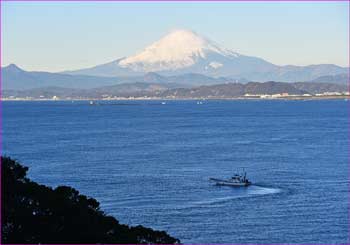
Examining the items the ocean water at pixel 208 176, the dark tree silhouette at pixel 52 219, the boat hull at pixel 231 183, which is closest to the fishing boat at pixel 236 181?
the boat hull at pixel 231 183

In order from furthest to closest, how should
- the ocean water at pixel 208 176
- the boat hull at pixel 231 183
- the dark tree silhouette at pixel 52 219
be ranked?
1. the boat hull at pixel 231 183
2. the ocean water at pixel 208 176
3. the dark tree silhouette at pixel 52 219

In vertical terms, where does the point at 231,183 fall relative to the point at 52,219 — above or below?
below

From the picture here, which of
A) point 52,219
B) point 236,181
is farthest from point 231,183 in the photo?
point 52,219

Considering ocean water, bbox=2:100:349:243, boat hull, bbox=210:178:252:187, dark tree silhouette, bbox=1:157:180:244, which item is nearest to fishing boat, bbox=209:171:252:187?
boat hull, bbox=210:178:252:187

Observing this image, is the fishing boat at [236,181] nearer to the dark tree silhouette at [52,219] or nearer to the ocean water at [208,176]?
the ocean water at [208,176]

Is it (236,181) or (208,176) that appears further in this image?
(208,176)

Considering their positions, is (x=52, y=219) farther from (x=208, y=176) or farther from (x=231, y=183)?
(x=208, y=176)

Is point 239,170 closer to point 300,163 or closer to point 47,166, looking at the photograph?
point 300,163
